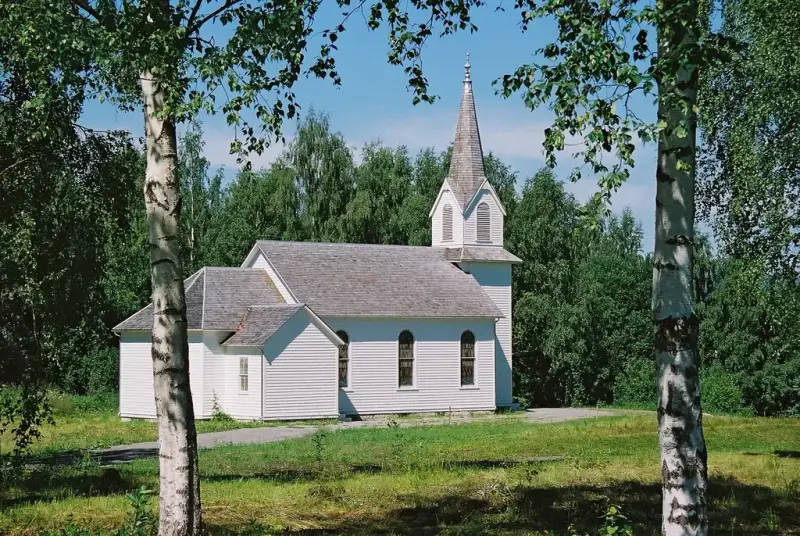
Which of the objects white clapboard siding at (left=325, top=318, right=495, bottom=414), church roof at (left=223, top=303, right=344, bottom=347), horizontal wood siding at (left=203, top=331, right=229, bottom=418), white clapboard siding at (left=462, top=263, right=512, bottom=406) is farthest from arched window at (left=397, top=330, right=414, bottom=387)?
horizontal wood siding at (left=203, top=331, right=229, bottom=418)

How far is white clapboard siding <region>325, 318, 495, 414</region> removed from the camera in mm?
40094

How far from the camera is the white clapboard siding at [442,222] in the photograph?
44906mm

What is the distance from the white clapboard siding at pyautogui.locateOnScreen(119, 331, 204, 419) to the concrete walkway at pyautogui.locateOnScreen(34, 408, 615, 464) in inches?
192

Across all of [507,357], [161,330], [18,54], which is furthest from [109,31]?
[507,357]

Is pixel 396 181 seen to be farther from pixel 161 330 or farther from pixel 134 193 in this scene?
pixel 161 330

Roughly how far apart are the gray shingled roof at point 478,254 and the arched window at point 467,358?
3.73 metres

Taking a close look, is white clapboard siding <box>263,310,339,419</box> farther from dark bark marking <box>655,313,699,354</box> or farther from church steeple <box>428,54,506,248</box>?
dark bark marking <box>655,313,699,354</box>

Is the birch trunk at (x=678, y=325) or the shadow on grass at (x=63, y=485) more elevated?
the birch trunk at (x=678, y=325)

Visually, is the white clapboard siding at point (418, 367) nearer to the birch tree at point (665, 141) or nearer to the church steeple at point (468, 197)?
the church steeple at point (468, 197)

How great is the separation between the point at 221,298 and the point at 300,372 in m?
4.81

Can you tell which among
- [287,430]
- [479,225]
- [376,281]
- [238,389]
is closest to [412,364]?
[376,281]

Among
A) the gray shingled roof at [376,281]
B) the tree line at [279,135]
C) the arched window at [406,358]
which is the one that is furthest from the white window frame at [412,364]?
the tree line at [279,135]

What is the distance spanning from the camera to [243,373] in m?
38.0

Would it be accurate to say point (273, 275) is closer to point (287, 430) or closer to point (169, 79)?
point (287, 430)
